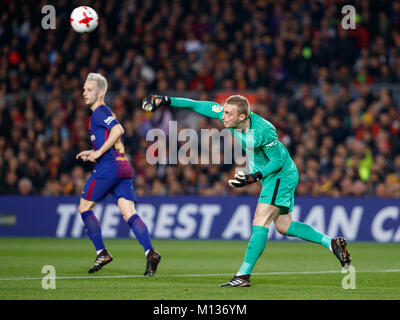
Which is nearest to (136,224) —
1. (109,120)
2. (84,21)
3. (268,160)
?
(109,120)

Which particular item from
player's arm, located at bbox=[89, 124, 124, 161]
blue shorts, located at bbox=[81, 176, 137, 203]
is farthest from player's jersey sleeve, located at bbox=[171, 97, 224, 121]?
blue shorts, located at bbox=[81, 176, 137, 203]

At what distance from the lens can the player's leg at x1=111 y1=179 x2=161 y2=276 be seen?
937cm

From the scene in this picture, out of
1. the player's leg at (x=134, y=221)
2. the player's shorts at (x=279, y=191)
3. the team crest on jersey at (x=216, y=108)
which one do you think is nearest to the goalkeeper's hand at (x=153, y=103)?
the team crest on jersey at (x=216, y=108)

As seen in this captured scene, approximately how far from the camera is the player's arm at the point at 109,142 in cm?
962

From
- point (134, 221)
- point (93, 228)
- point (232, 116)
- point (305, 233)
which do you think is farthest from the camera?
point (93, 228)

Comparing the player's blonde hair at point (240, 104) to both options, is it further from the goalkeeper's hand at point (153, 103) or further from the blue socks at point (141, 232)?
the blue socks at point (141, 232)

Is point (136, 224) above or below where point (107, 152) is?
below

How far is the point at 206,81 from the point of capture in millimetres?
20078

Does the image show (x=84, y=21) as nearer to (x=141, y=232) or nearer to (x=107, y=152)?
(x=107, y=152)

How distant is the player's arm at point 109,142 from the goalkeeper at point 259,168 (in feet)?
3.72

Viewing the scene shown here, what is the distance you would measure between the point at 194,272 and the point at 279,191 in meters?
2.12

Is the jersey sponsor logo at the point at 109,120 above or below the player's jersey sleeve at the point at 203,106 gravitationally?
below
